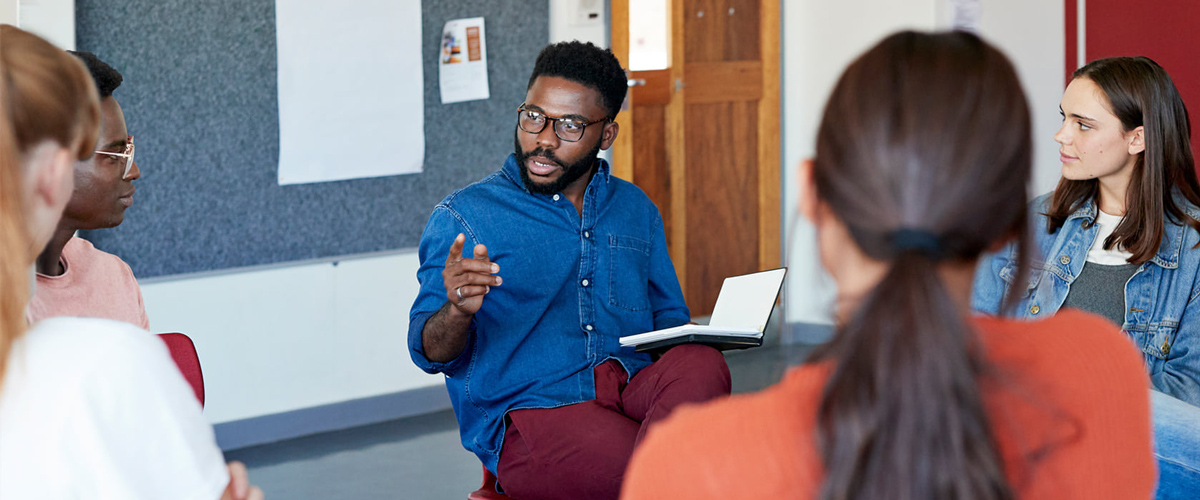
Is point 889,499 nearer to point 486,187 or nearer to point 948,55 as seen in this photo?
point 948,55

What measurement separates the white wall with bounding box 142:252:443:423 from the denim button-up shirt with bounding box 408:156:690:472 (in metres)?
1.38

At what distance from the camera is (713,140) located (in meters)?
4.36

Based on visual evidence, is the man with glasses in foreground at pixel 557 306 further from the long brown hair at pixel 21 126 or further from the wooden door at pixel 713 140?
the wooden door at pixel 713 140

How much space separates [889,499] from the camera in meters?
0.68

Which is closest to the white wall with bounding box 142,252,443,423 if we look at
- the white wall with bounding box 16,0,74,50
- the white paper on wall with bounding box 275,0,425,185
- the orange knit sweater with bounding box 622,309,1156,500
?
the white paper on wall with bounding box 275,0,425,185

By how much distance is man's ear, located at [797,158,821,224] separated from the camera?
742mm

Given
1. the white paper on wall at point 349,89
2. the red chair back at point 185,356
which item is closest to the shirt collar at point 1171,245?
the red chair back at point 185,356

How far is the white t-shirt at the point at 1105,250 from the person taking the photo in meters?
1.98

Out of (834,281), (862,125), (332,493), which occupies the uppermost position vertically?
(862,125)

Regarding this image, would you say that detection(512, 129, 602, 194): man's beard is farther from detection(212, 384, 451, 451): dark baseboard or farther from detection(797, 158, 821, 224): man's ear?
detection(212, 384, 451, 451): dark baseboard

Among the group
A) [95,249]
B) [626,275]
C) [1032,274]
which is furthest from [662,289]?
[95,249]

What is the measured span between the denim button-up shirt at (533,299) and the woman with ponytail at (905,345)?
3.25 ft

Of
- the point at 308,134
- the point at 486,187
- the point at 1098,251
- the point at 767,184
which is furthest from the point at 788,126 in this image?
the point at 486,187

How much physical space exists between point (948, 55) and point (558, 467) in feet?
3.40
